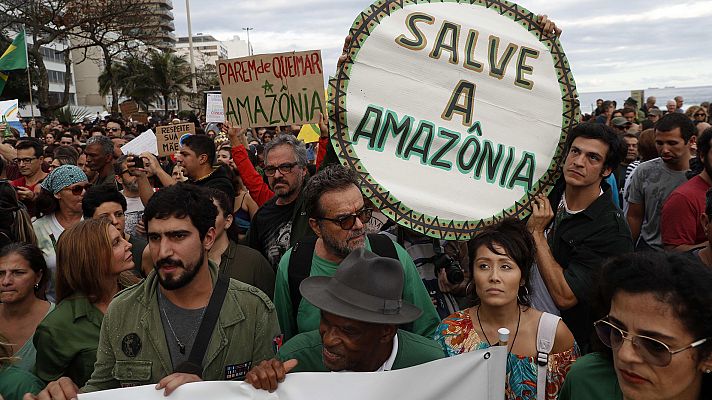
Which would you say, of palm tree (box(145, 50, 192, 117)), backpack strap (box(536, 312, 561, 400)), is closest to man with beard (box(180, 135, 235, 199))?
backpack strap (box(536, 312, 561, 400))

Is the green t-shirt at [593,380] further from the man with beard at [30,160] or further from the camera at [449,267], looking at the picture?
the man with beard at [30,160]

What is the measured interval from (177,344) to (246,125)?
335cm

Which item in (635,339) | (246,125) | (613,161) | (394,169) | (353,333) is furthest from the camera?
(246,125)

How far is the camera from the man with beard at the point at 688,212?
151 inches

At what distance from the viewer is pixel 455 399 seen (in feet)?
7.23

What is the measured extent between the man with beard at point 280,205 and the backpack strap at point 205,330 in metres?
1.37

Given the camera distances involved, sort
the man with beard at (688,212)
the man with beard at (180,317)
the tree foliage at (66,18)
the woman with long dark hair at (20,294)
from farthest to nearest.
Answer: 1. the tree foliage at (66,18)
2. the man with beard at (688,212)
3. the woman with long dark hair at (20,294)
4. the man with beard at (180,317)

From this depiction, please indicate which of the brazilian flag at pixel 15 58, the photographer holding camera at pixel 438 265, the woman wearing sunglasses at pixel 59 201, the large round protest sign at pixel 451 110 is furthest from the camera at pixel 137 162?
the brazilian flag at pixel 15 58

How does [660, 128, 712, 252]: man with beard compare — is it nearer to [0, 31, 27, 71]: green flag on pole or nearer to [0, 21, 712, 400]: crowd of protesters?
[0, 21, 712, 400]: crowd of protesters

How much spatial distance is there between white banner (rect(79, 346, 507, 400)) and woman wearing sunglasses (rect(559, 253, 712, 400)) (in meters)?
0.48

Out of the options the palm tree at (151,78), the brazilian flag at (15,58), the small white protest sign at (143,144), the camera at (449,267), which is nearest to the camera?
the camera at (449,267)

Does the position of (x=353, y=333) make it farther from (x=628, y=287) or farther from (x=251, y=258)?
(x=251, y=258)

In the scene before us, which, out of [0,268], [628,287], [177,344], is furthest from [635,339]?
[0,268]

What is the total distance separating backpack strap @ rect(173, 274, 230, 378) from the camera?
7.42ft
